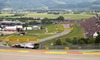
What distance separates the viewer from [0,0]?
61.7 m

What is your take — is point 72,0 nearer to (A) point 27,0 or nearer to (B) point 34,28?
(A) point 27,0

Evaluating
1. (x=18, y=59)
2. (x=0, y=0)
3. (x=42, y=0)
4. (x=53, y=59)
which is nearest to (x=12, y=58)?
(x=18, y=59)

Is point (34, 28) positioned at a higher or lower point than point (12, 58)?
lower

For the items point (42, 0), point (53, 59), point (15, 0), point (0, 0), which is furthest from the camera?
point (42, 0)

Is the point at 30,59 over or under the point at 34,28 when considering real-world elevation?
over

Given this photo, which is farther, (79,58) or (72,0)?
(72,0)

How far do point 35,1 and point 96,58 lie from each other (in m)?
69.2

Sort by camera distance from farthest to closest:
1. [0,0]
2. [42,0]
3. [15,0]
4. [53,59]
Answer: [42,0] → [15,0] → [0,0] → [53,59]

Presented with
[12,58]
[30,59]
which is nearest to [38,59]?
[30,59]

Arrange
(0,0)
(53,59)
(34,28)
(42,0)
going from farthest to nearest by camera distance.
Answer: (42,0)
(0,0)
(34,28)
(53,59)

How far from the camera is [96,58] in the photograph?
14.9 feet

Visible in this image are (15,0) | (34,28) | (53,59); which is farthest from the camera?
(15,0)

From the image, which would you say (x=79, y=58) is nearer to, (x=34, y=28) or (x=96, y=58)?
(x=96, y=58)

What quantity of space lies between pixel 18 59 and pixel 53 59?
0.53 metres
